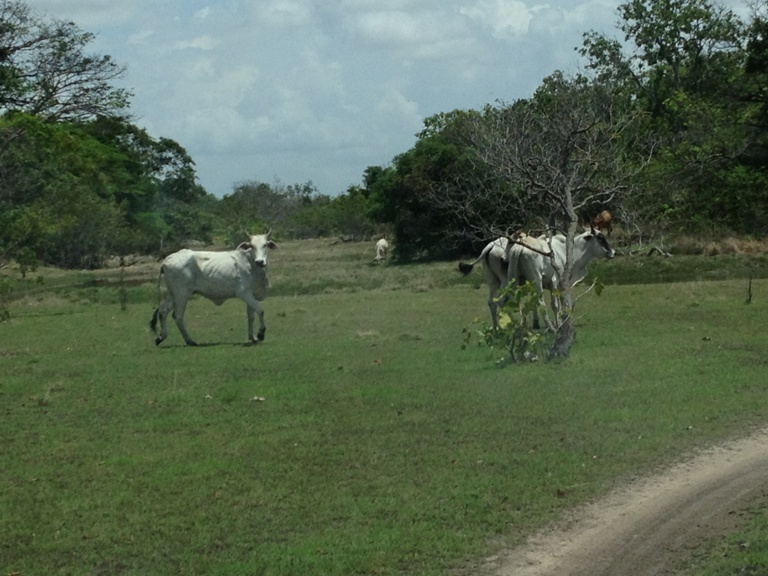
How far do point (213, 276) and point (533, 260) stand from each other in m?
5.62

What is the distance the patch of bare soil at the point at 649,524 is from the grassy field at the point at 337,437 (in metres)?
0.23

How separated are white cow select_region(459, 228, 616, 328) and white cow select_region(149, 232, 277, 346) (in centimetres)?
359

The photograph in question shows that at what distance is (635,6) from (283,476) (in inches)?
1889

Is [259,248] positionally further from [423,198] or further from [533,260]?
[423,198]

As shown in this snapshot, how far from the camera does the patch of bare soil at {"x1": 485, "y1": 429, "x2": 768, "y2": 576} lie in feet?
22.0

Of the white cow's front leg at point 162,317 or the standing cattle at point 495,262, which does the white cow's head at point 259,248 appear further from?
the standing cattle at point 495,262

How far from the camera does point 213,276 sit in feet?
63.9

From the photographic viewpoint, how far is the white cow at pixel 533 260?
58.3 feet

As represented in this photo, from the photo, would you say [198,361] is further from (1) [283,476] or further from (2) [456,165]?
(2) [456,165]

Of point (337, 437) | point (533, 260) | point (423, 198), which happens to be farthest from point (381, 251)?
point (337, 437)

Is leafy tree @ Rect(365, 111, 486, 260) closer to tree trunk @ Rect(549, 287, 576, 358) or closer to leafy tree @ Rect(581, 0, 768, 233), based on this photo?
leafy tree @ Rect(581, 0, 768, 233)

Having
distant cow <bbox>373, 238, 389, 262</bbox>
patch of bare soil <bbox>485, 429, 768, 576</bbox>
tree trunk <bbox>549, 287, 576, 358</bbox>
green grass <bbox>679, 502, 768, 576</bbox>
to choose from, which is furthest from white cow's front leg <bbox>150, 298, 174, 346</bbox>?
distant cow <bbox>373, 238, 389, 262</bbox>

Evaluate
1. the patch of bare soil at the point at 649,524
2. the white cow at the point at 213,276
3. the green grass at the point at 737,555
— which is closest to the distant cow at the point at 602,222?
the white cow at the point at 213,276

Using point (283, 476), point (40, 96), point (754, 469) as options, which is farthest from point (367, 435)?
point (40, 96)
